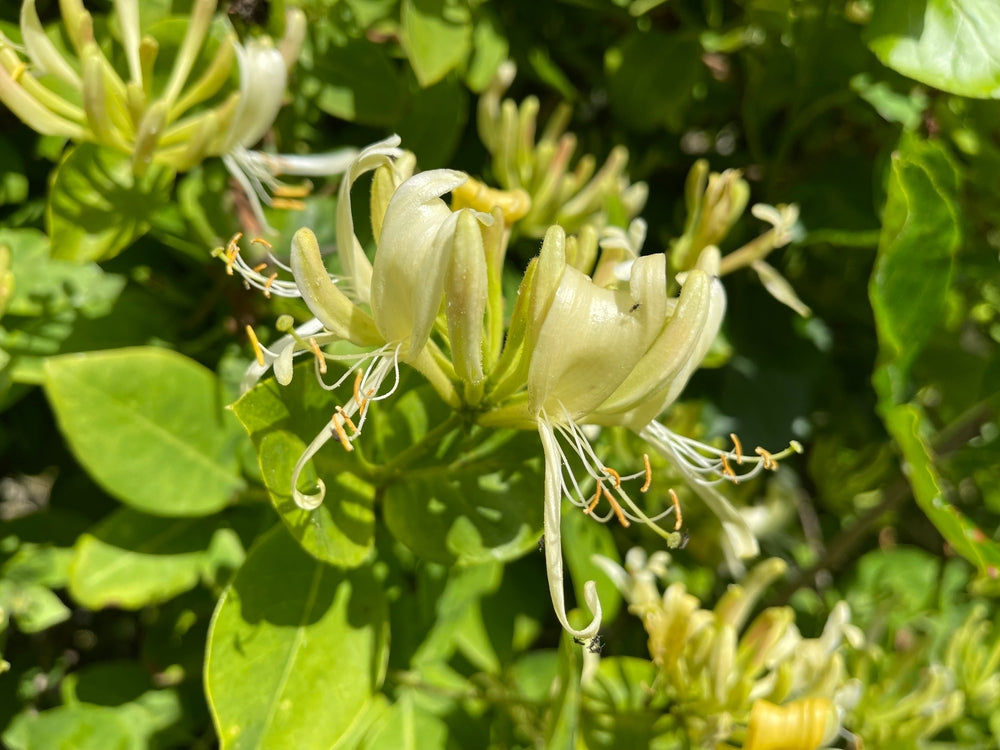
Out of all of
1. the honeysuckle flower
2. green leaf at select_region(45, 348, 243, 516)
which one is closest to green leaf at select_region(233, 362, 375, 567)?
green leaf at select_region(45, 348, 243, 516)

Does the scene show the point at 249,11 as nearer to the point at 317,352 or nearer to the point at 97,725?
the point at 317,352

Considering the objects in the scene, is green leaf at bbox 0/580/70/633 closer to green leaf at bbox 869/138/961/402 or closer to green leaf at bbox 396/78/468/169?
green leaf at bbox 396/78/468/169

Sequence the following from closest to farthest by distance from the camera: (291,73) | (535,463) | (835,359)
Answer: (535,463)
(291,73)
(835,359)

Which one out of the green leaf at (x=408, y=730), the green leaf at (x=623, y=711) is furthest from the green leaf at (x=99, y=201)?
the green leaf at (x=623, y=711)

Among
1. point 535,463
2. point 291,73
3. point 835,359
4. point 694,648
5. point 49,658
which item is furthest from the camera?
point 835,359

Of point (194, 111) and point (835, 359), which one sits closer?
point (194, 111)

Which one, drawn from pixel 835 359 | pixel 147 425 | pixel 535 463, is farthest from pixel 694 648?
pixel 835 359

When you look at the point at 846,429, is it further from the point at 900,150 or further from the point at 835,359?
the point at 900,150
